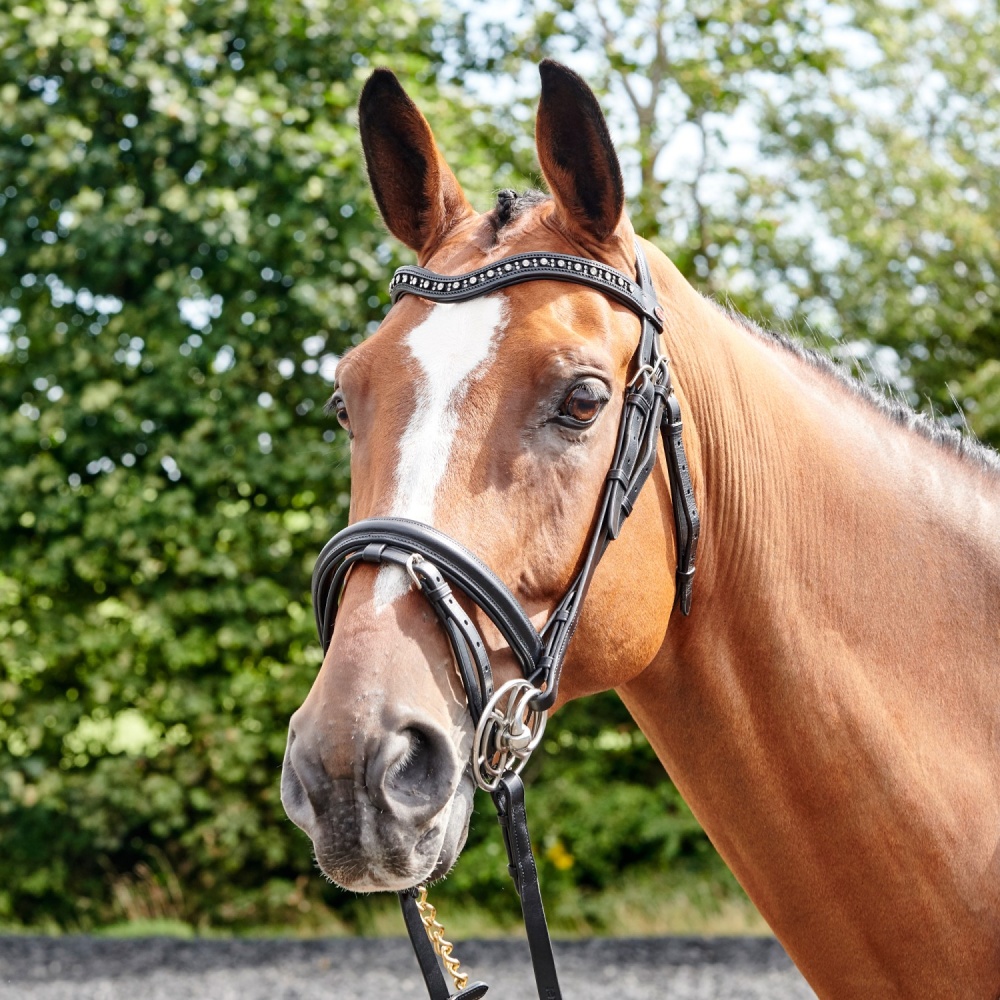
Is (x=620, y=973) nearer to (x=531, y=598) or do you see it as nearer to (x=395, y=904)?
(x=395, y=904)

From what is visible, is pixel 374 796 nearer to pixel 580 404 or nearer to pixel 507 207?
pixel 580 404

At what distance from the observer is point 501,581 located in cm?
178

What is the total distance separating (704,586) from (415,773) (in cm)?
84

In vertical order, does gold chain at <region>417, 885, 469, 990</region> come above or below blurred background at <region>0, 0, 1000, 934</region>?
above

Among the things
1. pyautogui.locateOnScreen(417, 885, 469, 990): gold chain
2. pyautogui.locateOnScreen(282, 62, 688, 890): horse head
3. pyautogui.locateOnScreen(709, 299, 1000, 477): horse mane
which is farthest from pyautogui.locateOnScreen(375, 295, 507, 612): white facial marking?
pyautogui.locateOnScreen(709, 299, 1000, 477): horse mane

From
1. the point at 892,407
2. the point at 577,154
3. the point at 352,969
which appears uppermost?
the point at 577,154

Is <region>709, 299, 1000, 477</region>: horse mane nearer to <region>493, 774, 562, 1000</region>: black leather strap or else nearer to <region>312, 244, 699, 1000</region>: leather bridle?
<region>312, 244, 699, 1000</region>: leather bridle

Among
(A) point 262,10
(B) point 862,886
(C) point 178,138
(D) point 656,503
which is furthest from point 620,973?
(A) point 262,10

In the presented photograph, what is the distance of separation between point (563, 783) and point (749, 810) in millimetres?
4996

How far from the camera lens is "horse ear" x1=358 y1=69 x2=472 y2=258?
2299 millimetres

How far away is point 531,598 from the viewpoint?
73.5 inches

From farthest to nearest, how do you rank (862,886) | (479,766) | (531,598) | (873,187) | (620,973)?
(873,187), (620,973), (862,886), (531,598), (479,766)

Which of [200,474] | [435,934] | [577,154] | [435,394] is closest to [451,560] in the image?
[435,394]

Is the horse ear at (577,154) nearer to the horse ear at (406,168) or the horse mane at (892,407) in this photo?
the horse ear at (406,168)
